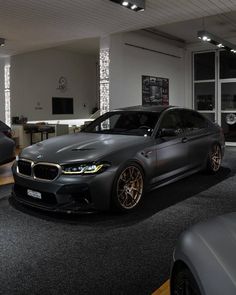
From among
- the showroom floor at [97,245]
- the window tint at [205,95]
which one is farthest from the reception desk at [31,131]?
the showroom floor at [97,245]

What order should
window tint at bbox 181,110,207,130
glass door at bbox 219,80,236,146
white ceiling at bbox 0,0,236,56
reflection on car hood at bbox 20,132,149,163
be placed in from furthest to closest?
glass door at bbox 219,80,236,146, white ceiling at bbox 0,0,236,56, window tint at bbox 181,110,207,130, reflection on car hood at bbox 20,132,149,163

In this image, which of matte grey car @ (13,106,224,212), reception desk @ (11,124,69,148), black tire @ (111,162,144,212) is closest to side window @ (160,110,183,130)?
matte grey car @ (13,106,224,212)

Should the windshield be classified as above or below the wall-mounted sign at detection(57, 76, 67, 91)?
below

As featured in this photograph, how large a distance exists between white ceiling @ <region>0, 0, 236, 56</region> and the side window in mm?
2233

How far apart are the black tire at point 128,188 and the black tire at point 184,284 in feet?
6.75

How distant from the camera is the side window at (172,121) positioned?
5.08 metres

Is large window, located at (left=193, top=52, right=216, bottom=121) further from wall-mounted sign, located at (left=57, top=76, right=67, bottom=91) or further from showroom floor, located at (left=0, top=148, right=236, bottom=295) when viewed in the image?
showroom floor, located at (left=0, top=148, right=236, bottom=295)

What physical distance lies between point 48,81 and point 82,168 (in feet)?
33.9

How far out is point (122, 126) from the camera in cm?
520

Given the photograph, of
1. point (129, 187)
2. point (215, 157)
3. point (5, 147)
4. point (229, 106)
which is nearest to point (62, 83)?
point (229, 106)

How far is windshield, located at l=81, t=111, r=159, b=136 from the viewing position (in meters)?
4.92

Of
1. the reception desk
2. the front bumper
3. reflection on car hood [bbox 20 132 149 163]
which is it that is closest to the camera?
the front bumper

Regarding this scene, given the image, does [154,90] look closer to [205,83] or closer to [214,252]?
[205,83]

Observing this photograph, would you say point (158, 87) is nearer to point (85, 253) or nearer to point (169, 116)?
point (169, 116)
